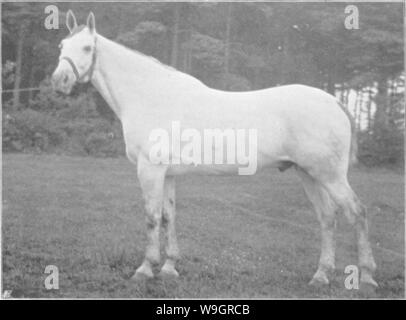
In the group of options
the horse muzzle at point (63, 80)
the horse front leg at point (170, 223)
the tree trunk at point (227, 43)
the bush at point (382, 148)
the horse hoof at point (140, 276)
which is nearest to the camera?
the horse muzzle at point (63, 80)

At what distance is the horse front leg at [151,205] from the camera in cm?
337

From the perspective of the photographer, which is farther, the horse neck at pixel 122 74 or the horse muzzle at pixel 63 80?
the horse neck at pixel 122 74

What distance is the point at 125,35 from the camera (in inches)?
150

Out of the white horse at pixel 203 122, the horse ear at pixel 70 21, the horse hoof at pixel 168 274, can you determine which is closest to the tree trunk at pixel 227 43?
the white horse at pixel 203 122

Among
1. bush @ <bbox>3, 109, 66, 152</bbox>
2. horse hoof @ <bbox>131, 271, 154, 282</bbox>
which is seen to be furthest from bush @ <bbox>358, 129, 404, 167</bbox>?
bush @ <bbox>3, 109, 66, 152</bbox>

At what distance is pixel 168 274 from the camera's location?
3484mm

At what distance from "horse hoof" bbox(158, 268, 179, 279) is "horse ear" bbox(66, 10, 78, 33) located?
200 centimetres

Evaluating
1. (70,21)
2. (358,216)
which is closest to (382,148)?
(358,216)

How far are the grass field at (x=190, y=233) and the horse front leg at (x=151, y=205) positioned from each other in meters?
0.13

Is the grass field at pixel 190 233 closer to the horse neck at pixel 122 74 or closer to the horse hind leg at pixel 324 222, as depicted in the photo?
the horse hind leg at pixel 324 222

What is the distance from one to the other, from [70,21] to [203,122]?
132 cm

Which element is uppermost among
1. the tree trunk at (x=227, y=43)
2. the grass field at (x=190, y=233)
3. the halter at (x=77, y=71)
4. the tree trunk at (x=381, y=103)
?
the tree trunk at (x=227, y=43)
